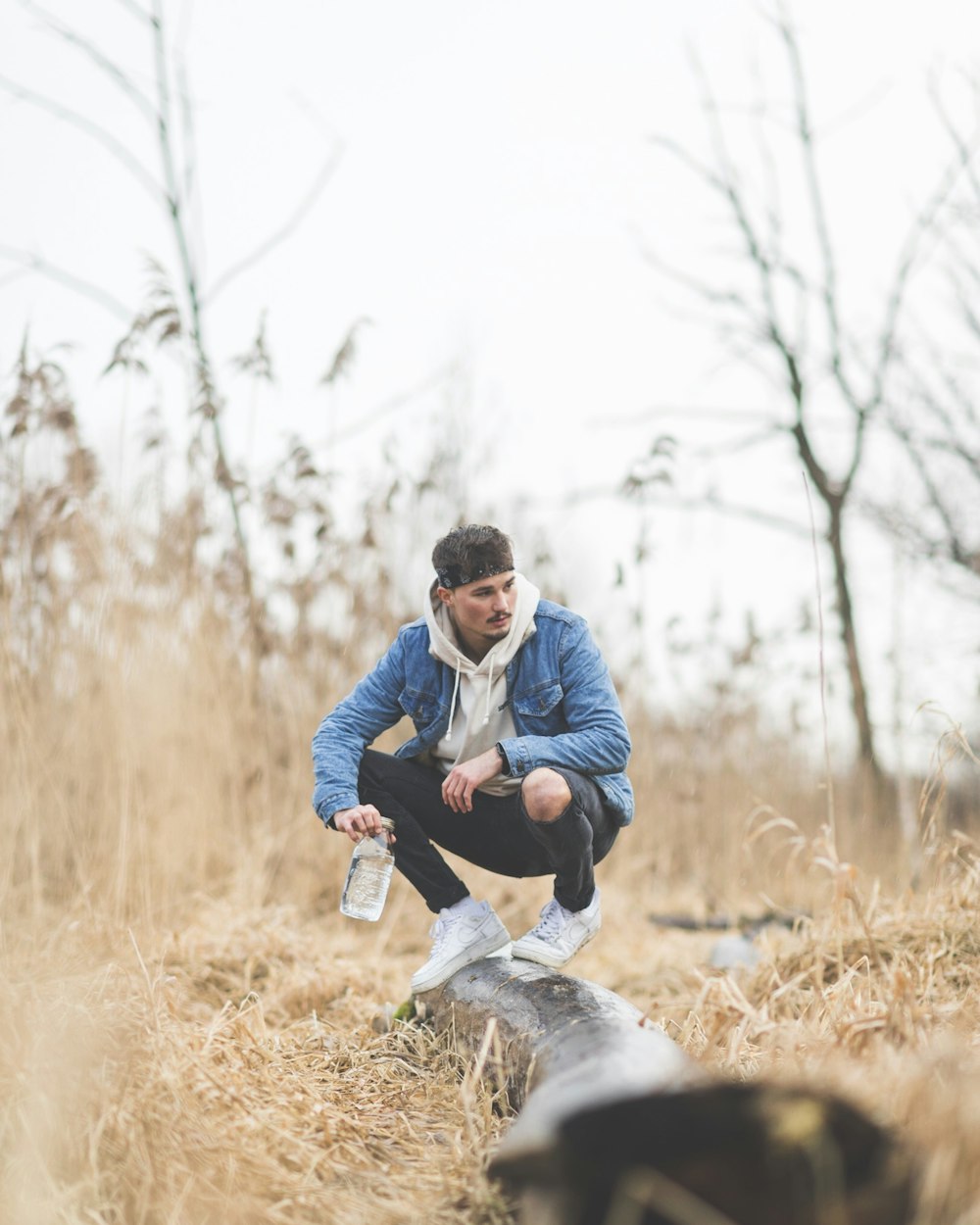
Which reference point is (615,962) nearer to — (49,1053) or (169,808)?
(169,808)

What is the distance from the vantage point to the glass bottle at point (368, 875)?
279cm

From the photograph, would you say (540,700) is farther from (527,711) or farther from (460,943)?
(460,943)

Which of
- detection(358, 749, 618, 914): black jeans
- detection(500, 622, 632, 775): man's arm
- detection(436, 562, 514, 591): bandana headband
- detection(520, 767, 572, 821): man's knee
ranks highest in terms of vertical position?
detection(436, 562, 514, 591): bandana headband

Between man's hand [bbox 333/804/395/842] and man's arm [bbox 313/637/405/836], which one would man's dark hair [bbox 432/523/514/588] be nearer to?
man's arm [bbox 313/637/405/836]

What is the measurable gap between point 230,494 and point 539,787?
309cm

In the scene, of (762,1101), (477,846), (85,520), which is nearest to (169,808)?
(85,520)

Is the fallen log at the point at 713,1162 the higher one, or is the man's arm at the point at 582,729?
the man's arm at the point at 582,729

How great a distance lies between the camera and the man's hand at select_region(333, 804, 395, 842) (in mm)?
2660

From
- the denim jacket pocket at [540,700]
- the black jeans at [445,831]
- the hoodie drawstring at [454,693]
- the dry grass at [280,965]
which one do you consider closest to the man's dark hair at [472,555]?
the hoodie drawstring at [454,693]

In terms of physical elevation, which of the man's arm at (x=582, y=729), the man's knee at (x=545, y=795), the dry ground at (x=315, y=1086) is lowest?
the dry ground at (x=315, y=1086)

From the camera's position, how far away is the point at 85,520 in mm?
4246

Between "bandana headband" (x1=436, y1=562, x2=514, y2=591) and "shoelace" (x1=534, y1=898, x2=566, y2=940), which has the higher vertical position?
"bandana headband" (x1=436, y1=562, x2=514, y2=591)

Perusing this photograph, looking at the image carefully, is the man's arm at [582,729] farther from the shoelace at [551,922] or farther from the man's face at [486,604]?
the shoelace at [551,922]

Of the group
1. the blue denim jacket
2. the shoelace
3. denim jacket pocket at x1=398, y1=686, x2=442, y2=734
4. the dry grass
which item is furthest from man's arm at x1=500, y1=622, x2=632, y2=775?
the dry grass
